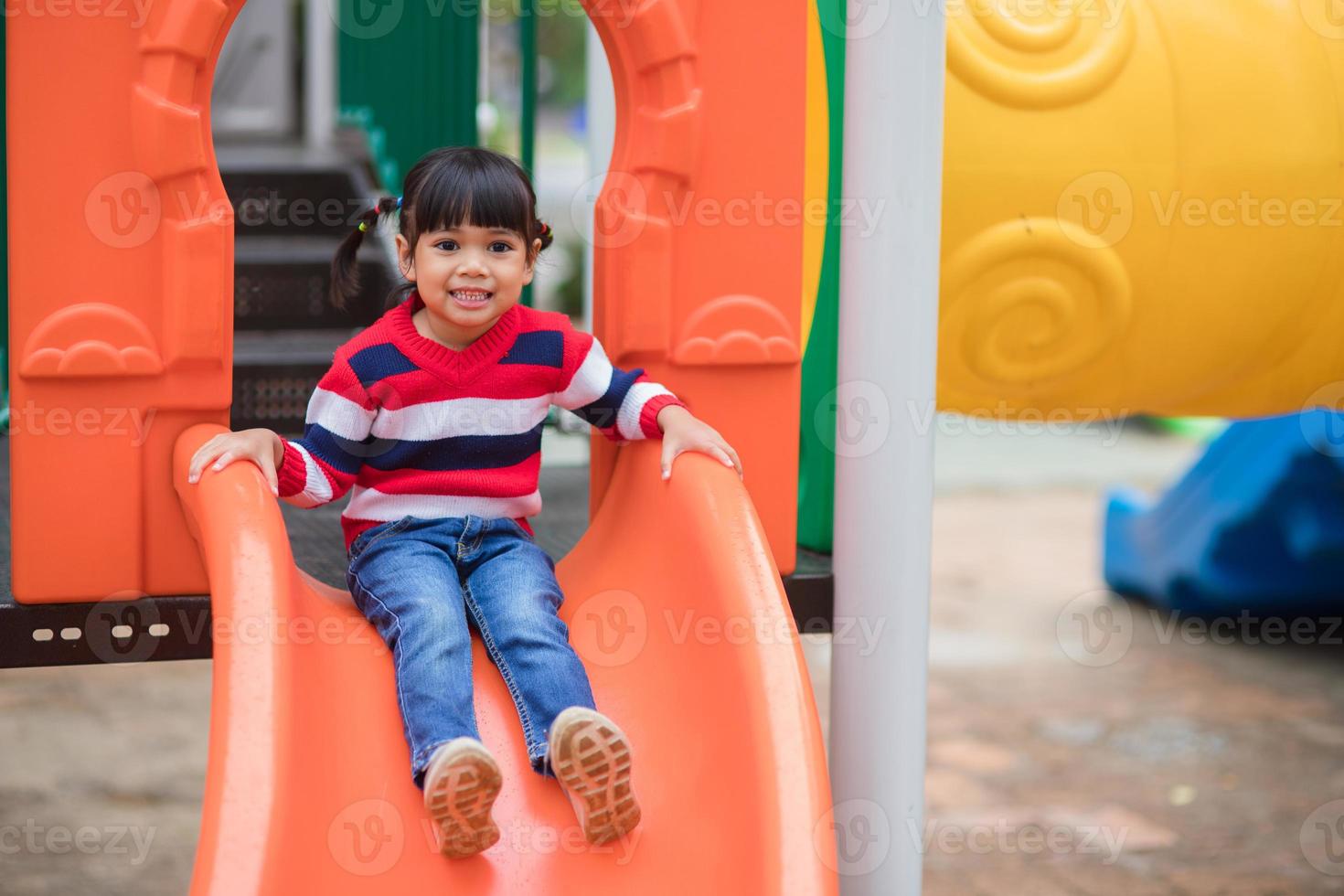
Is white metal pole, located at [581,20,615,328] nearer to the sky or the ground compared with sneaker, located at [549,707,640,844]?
nearer to the sky

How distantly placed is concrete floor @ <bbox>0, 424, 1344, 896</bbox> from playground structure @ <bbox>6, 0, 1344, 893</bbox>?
59 centimetres

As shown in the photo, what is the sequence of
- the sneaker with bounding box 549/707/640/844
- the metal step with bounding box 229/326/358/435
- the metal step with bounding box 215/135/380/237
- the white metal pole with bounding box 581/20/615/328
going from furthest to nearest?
1. the metal step with bounding box 215/135/380/237
2. the white metal pole with bounding box 581/20/615/328
3. the metal step with bounding box 229/326/358/435
4. the sneaker with bounding box 549/707/640/844

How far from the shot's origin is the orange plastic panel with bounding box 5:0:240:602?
2.08 metres

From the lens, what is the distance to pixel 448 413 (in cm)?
223

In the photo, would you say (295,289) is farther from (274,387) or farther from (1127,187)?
(1127,187)

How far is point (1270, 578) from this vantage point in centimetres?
552

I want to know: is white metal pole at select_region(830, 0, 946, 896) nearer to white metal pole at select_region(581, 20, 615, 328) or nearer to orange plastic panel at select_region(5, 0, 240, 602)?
orange plastic panel at select_region(5, 0, 240, 602)

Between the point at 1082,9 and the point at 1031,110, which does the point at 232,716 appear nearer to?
the point at 1031,110

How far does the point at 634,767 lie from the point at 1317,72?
190 cm

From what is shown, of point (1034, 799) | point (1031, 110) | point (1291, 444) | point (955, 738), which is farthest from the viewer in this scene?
point (1291, 444)

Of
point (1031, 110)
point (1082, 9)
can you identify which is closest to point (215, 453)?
point (1031, 110)

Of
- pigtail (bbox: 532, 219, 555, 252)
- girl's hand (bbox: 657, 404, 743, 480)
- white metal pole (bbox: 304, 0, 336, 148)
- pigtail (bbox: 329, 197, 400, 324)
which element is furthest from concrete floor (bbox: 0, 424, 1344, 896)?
white metal pole (bbox: 304, 0, 336, 148)

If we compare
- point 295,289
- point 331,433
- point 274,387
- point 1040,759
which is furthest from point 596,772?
point 1040,759

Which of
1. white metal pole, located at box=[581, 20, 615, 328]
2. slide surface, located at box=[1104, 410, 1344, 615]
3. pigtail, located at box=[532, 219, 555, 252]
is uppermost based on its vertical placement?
white metal pole, located at box=[581, 20, 615, 328]
